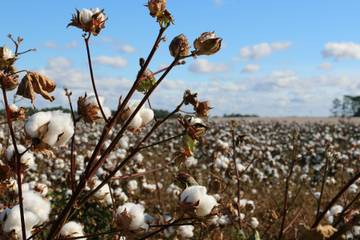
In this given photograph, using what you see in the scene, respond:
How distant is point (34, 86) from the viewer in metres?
1.52

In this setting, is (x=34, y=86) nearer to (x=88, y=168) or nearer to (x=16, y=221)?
(x=88, y=168)

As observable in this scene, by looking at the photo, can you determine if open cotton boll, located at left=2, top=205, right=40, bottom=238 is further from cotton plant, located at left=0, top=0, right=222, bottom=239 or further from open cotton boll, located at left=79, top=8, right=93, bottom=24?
open cotton boll, located at left=79, top=8, right=93, bottom=24

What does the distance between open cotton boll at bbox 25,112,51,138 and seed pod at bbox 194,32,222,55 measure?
20.1 inches

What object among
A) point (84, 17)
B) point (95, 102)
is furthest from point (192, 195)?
point (84, 17)

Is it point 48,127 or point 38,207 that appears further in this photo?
point 38,207

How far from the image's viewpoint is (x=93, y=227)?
Answer: 5469mm

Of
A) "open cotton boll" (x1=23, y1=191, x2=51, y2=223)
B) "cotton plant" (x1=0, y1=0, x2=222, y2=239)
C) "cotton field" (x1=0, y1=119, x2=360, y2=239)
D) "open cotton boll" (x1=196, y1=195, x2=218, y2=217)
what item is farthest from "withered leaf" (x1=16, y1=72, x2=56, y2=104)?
"open cotton boll" (x1=196, y1=195, x2=218, y2=217)

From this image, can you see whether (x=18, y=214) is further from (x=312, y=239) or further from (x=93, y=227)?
(x=93, y=227)

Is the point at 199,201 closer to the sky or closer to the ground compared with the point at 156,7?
closer to the ground

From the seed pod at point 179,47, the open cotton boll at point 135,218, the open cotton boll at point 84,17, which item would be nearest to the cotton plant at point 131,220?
the open cotton boll at point 135,218

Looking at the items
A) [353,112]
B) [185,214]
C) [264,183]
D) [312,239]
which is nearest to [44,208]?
[185,214]

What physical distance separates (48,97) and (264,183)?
39.3 ft

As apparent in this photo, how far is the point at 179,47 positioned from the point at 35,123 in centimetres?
49

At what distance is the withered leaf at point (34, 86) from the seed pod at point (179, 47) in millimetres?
379
